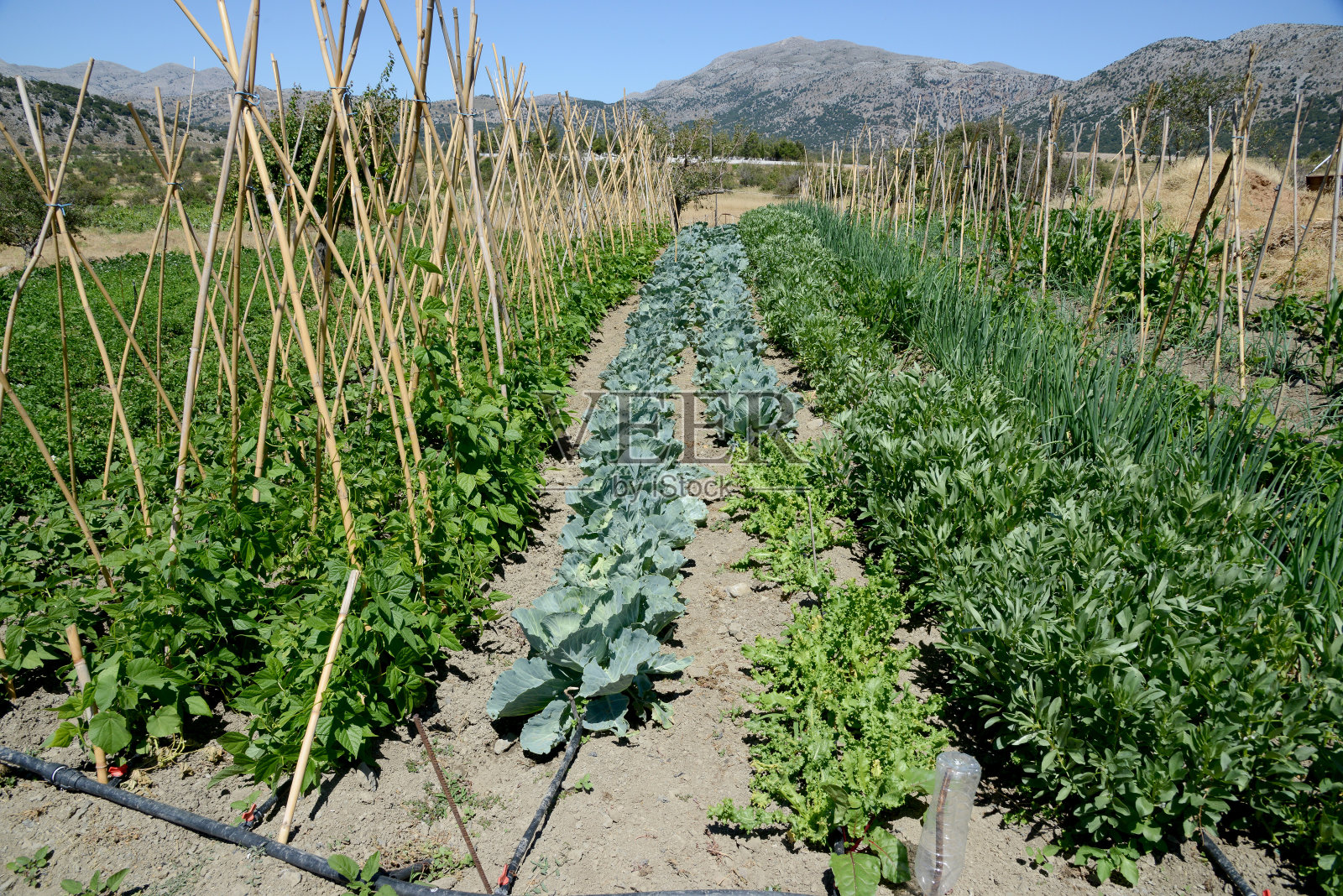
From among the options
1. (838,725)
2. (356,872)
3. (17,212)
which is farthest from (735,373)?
(17,212)

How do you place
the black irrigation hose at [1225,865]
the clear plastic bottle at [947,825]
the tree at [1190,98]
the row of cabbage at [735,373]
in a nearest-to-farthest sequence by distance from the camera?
the clear plastic bottle at [947,825] → the black irrigation hose at [1225,865] → the row of cabbage at [735,373] → the tree at [1190,98]

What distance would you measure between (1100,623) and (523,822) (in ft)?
6.43

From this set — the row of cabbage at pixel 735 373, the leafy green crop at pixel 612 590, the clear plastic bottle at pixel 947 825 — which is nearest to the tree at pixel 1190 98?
the row of cabbage at pixel 735 373

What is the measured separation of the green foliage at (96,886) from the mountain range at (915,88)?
2.45 metres

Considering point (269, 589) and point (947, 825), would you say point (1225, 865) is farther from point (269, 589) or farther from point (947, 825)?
point (269, 589)

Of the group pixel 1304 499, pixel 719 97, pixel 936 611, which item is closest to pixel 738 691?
pixel 936 611

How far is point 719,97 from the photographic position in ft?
481

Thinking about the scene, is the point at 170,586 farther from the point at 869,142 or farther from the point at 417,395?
the point at 869,142

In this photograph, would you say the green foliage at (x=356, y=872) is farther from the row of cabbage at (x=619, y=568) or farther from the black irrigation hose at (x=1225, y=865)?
the black irrigation hose at (x=1225, y=865)

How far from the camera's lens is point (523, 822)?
2.36 metres

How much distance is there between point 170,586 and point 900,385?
3975mm

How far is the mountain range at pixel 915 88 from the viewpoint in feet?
65.4

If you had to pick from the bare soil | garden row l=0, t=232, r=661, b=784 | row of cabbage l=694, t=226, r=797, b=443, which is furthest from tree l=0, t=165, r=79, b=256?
the bare soil

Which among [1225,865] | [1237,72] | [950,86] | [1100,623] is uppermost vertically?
[950,86]
